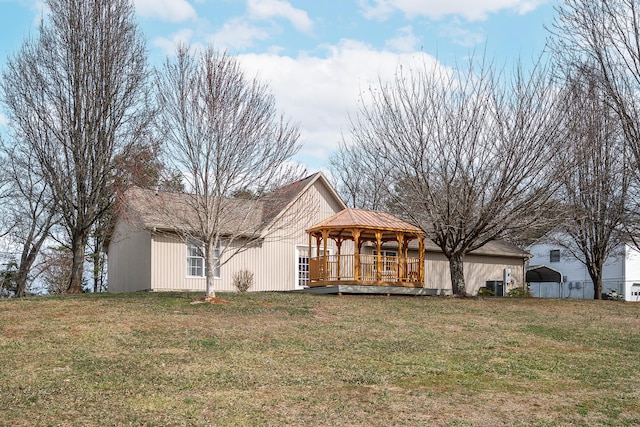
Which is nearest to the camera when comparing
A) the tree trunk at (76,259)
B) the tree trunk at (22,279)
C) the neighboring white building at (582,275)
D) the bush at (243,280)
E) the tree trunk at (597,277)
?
the tree trunk at (76,259)

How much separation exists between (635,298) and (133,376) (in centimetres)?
3686

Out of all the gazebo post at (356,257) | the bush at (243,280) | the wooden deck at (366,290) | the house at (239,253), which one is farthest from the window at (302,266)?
the gazebo post at (356,257)

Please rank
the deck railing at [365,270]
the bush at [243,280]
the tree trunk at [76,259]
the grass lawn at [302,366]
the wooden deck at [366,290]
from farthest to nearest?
the bush at [243,280] → the tree trunk at [76,259] → the deck railing at [365,270] → the wooden deck at [366,290] → the grass lawn at [302,366]

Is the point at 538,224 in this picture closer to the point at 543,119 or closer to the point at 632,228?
the point at 543,119

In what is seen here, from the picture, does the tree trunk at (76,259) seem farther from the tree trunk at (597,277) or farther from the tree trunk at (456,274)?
the tree trunk at (597,277)

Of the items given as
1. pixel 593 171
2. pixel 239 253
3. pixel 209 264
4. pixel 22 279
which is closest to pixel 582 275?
pixel 593 171

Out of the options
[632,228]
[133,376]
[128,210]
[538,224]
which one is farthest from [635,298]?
[133,376]

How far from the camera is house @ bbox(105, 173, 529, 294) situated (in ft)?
76.6

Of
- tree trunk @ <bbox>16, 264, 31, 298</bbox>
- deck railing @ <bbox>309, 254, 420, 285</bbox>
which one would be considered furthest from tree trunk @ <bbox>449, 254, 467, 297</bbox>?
tree trunk @ <bbox>16, 264, 31, 298</bbox>

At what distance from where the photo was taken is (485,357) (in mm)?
12938

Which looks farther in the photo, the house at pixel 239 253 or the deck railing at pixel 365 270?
the house at pixel 239 253

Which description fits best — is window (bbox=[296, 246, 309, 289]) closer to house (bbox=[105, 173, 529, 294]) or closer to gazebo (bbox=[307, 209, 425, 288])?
house (bbox=[105, 173, 529, 294])

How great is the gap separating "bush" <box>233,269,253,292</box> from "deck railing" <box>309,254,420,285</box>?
92.4 inches

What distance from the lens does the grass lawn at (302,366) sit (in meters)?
8.95
